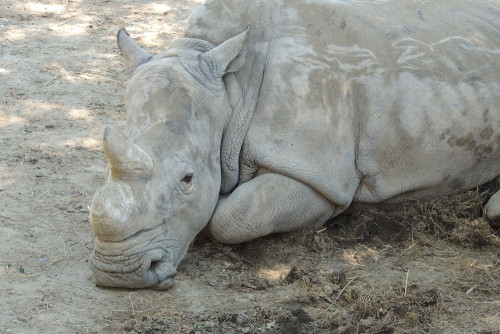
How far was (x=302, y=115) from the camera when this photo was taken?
5441 mm

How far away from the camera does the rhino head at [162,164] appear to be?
4426 millimetres

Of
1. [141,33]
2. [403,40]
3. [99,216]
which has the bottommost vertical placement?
[141,33]

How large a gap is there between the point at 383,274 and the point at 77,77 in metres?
4.29

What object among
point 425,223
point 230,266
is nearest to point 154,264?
point 230,266

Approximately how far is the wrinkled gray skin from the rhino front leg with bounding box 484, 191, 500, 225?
1 centimetres

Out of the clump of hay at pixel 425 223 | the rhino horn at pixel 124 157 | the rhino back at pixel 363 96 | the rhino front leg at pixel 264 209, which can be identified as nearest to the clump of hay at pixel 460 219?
the clump of hay at pixel 425 223

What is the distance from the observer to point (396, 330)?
14.6 feet

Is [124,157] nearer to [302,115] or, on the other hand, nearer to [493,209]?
[302,115]

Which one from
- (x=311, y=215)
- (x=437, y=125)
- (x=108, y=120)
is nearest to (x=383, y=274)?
(x=311, y=215)

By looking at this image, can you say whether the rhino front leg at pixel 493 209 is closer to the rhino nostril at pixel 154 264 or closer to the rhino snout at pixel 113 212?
the rhino nostril at pixel 154 264

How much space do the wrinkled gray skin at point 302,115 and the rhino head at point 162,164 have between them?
0.03 ft

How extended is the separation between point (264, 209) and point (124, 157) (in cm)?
122

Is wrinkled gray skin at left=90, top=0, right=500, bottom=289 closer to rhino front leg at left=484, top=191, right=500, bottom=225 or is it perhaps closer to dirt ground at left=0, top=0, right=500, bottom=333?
rhino front leg at left=484, top=191, right=500, bottom=225

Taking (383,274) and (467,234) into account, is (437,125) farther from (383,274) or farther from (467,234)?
(383,274)
